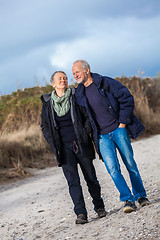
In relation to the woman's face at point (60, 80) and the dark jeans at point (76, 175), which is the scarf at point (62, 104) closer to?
the woman's face at point (60, 80)

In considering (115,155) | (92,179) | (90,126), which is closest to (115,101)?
(90,126)

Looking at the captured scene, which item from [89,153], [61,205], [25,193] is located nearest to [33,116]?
[25,193]

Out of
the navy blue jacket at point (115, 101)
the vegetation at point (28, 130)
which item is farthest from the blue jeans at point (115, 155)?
the vegetation at point (28, 130)

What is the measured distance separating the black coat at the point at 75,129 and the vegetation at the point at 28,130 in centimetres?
537

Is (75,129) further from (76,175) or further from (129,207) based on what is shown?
(129,207)

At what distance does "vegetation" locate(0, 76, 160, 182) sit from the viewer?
10258 millimetres

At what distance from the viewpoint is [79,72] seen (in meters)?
4.12

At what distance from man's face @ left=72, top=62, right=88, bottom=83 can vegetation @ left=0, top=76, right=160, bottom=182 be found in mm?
5709

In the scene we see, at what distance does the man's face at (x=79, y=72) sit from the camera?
412cm

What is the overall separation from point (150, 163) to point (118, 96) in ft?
14.8

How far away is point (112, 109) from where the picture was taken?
4.08m

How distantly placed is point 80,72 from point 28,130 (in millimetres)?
9331

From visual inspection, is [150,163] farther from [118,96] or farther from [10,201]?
[118,96]

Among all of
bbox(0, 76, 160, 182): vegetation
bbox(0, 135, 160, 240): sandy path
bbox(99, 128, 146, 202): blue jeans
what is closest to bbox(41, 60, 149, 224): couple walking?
bbox(99, 128, 146, 202): blue jeans
